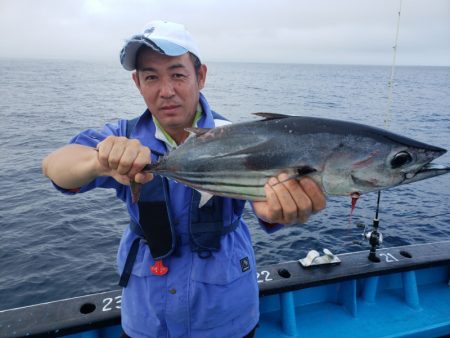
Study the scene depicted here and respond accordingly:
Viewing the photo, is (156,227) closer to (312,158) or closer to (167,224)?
(167,224)

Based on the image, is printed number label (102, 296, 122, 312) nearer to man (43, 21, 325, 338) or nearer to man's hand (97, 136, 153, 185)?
man (43, 21, 325, 338)

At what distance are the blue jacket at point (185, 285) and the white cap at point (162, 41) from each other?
0.65m

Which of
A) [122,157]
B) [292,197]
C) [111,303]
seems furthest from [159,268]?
[111,303]

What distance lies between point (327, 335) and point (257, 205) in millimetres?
2887

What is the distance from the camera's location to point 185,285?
9.29ft

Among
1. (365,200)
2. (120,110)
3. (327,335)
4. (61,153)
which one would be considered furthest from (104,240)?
(120,110)

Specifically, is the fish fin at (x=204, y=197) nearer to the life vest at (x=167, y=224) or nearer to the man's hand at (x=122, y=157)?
the life vest at (x=167, y=224)

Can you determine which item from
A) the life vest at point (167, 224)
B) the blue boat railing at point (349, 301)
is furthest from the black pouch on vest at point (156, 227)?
the blue boat railing at point (349, 301)

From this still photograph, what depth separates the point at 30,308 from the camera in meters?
3.90

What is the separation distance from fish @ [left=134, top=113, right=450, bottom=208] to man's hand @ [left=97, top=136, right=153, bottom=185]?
0.12 metres

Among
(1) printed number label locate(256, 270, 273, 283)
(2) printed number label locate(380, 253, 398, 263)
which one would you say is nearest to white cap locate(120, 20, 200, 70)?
(1) printed number label locate(256, 270, 273, 283)

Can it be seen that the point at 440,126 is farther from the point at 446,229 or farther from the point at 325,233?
the point at 325,233

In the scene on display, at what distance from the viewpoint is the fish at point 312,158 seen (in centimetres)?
247

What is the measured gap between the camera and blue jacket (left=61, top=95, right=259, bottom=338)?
111 inches
